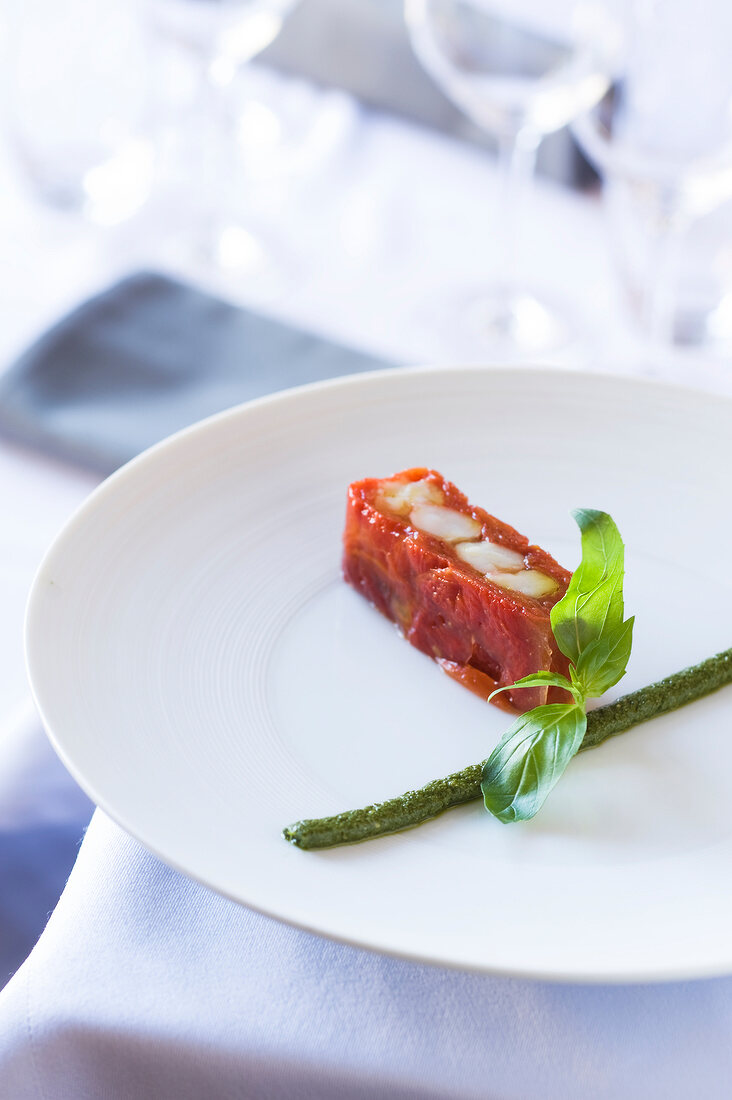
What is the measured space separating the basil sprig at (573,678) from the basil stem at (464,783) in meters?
0.03

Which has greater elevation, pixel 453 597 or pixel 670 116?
pixel 670 116

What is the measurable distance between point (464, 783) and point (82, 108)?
88.4 inches

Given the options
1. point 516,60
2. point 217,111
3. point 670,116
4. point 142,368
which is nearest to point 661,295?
point 670,116

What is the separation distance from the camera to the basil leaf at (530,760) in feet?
3.93

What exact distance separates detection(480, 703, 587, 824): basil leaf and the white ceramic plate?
4 cm

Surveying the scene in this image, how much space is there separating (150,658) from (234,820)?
28 cm

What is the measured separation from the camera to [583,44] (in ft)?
7.52

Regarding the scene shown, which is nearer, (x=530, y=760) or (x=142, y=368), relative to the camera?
(x=530, y=760)

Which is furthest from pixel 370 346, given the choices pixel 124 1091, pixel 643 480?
pixel 124 1091

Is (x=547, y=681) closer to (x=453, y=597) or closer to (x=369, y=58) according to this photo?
(x=453, y=597)

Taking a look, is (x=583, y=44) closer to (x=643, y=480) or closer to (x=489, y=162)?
(x=489, y=162)

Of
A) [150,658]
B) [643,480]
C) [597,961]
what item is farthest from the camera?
[643,480]

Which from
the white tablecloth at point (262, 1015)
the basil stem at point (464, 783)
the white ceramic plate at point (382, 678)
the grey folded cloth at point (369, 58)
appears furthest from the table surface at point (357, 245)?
the white tablecloth at point (262, 1015)

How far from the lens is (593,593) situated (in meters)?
1.30
